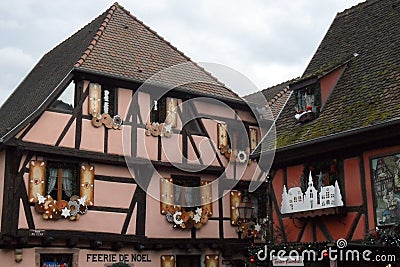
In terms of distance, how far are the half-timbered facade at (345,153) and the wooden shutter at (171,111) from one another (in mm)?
3690

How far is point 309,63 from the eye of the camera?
14.9 metres

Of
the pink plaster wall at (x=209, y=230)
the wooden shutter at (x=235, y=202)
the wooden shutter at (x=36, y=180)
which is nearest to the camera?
the wooden shutter at (x=36, y=180)

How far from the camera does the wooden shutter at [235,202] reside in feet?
58.4

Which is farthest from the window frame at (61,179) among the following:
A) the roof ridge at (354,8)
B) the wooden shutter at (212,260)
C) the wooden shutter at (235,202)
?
the roof ridge at (354,8)

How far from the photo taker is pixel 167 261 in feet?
53.6

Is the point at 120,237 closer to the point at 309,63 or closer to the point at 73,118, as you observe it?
the point at 73,118

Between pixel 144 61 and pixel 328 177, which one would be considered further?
pixel 144 61

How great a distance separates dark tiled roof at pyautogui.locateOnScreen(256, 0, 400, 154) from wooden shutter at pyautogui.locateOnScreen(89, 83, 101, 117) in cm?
463

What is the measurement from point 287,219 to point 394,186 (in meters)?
2.85

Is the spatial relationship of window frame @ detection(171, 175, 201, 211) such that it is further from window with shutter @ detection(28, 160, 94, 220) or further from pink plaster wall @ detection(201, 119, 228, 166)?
window with shutter @ detection(28, 160, 94, 220)

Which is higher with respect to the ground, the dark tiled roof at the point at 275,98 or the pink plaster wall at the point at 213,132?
the dark tiled roof at the point at 275,98

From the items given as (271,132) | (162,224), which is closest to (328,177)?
(271,132)

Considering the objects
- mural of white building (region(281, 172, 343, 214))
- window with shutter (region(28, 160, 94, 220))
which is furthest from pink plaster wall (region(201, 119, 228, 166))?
mural of white building (region(281, 172, 343, 214))

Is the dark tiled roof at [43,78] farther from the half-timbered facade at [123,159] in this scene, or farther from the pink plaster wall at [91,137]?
the pink plaster wall at [91,137]
